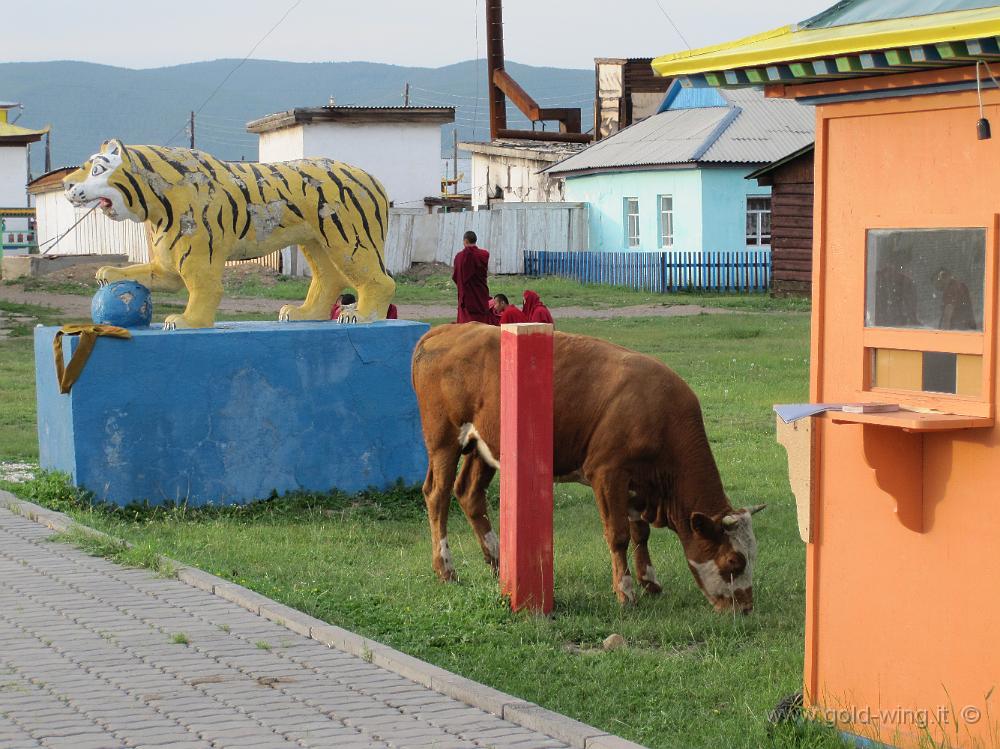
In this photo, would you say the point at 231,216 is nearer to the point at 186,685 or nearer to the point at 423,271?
the point at 186,685

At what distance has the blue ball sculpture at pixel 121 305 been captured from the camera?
11664 mm

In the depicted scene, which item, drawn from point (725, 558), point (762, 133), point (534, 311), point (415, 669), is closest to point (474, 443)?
point (725, 558)

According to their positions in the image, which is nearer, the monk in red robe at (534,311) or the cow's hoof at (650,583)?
the cow's hoof at (650,583)

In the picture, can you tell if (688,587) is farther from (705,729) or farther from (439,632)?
(705,729)

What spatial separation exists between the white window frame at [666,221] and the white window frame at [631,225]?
102 cm

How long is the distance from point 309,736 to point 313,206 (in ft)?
23.3

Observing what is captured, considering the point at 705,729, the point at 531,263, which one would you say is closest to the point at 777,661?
the point at 705,729

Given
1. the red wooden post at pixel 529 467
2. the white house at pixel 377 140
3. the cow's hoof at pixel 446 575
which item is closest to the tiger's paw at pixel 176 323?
the cow's hoof at pixel 446 575

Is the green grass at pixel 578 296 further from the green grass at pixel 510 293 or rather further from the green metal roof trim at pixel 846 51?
the green metal roof trim at pixel 846 51

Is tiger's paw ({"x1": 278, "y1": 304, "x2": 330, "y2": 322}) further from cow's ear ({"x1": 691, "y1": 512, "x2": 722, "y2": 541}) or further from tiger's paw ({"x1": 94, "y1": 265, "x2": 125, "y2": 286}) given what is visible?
cow's ear ({"x1": 691, "y1": 512, "x2": 722, "y2": 541})

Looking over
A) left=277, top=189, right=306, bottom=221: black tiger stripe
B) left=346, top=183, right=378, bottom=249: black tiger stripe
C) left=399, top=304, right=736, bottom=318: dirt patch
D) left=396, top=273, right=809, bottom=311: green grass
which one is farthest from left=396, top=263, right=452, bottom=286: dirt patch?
left=277, top=189, right=306, bottom=221: black tiger stripe

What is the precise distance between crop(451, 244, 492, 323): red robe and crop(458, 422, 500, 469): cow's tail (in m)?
9.69

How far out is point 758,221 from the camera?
3694 centimetres

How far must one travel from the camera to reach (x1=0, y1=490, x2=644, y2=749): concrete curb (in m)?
5.95
